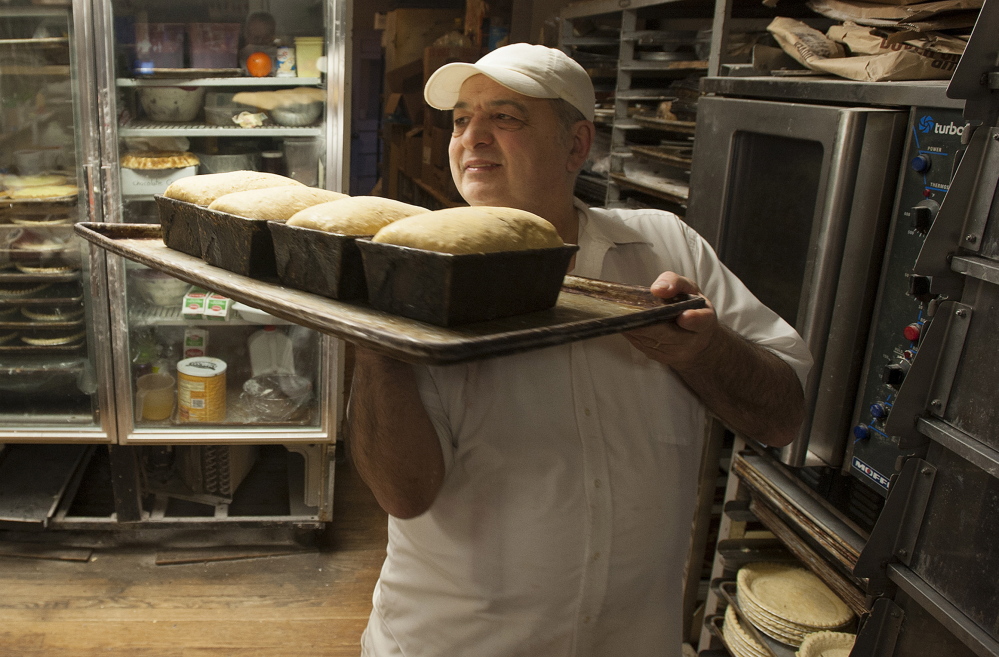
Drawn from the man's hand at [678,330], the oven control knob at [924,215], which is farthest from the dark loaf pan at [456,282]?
the oven control knob at [924,215]

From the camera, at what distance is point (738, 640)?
192cm

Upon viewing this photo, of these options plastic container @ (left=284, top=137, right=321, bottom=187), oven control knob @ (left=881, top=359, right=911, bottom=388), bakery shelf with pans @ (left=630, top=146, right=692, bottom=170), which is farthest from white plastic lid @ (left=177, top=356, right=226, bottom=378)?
oven control knob @ (left=881, top=359, right=911, bottom=388)

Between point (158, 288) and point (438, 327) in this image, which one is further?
point (158, 288)

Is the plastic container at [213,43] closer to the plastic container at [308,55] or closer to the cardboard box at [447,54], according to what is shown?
the plastic container at [308,55]

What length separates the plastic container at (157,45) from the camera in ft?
8.79

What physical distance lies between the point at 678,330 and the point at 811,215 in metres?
0.88

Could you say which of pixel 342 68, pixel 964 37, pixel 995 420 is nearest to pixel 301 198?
pixel 995 420

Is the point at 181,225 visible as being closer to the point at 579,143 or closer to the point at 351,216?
the point at 351,216

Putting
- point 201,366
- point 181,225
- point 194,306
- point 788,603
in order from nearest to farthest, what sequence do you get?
point 181,225, point 788,603, point 194,306, point 201,366

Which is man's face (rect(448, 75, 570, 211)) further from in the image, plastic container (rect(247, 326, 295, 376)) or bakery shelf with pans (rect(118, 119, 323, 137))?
plastic container (rect(247, 326, 295, 376))

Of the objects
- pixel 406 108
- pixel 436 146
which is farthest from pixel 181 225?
pixel 406 108

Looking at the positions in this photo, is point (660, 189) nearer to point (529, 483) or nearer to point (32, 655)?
point (529, 483)

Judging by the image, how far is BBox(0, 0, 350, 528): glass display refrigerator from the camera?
2668 millimetres

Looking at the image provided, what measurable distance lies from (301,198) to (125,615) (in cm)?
214
